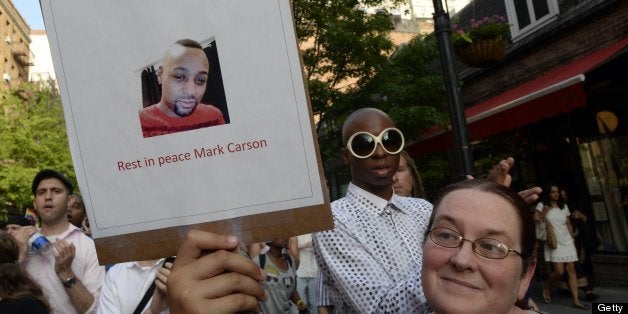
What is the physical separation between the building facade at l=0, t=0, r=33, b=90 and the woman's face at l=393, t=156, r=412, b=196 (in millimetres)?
37847

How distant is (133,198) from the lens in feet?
4.16

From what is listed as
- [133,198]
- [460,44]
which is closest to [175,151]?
[133,198]

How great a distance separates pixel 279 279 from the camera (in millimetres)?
3980

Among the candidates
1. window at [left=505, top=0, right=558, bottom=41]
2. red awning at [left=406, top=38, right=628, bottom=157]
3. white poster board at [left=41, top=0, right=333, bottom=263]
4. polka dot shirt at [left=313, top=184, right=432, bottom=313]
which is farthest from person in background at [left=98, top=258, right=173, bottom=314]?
window at [left=505, top=0, right=558, bottom=41]

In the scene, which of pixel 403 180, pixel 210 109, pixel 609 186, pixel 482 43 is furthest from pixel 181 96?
pixel 609 186

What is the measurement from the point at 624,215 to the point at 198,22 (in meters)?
9.92

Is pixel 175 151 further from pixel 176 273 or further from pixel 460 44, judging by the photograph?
pixel 460 44

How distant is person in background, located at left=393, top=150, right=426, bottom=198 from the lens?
399cm

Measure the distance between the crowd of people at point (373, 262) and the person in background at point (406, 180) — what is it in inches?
56.3

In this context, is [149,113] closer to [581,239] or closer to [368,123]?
[368,123]

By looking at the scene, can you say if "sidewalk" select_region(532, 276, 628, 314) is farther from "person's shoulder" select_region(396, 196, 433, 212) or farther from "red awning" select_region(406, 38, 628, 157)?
"person's shoulder" select_region(396, 196, 433, 212)

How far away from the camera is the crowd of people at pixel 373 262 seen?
1.22 meters

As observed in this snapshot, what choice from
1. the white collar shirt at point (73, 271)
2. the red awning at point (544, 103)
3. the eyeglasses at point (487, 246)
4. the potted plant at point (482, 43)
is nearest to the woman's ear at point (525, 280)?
the eyeglasses at point (487, 246)

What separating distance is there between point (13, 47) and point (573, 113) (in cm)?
4253
